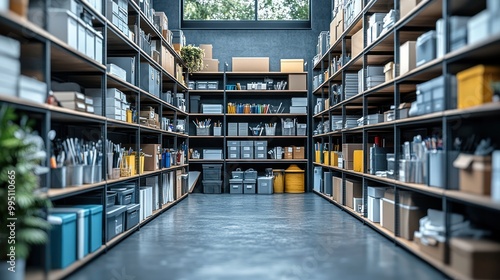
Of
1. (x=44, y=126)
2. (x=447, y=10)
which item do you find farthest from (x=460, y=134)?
(x=44, y=126)

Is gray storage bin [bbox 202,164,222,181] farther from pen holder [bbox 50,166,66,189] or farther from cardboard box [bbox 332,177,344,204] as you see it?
pen holder [bbox 50,166,66,189]

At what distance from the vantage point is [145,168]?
570 centimetres

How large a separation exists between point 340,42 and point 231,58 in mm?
3536

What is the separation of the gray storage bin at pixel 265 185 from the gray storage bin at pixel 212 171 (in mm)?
855

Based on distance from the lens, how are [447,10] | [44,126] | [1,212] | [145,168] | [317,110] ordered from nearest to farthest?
[1,212], [44,126], [447,10], [145,168], [317,110]

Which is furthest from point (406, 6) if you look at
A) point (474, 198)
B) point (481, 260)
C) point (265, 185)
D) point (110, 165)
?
point (265, 185)

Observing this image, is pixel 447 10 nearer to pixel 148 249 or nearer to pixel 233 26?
pixel 148 249

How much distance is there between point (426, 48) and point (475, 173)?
49.9 inches

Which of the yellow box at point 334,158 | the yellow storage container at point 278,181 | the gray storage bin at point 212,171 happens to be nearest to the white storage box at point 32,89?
the yellow box at point 334,158

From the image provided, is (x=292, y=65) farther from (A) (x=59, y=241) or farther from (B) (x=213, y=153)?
(A) (x=59, y=241)

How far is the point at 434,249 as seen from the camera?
128 inches

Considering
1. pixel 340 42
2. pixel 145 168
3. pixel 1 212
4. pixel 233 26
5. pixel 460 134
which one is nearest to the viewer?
pixel 1 212

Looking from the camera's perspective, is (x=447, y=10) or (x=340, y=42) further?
(x=340, y=42)

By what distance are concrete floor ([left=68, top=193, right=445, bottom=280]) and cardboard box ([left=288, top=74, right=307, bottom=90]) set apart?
3.75 m
